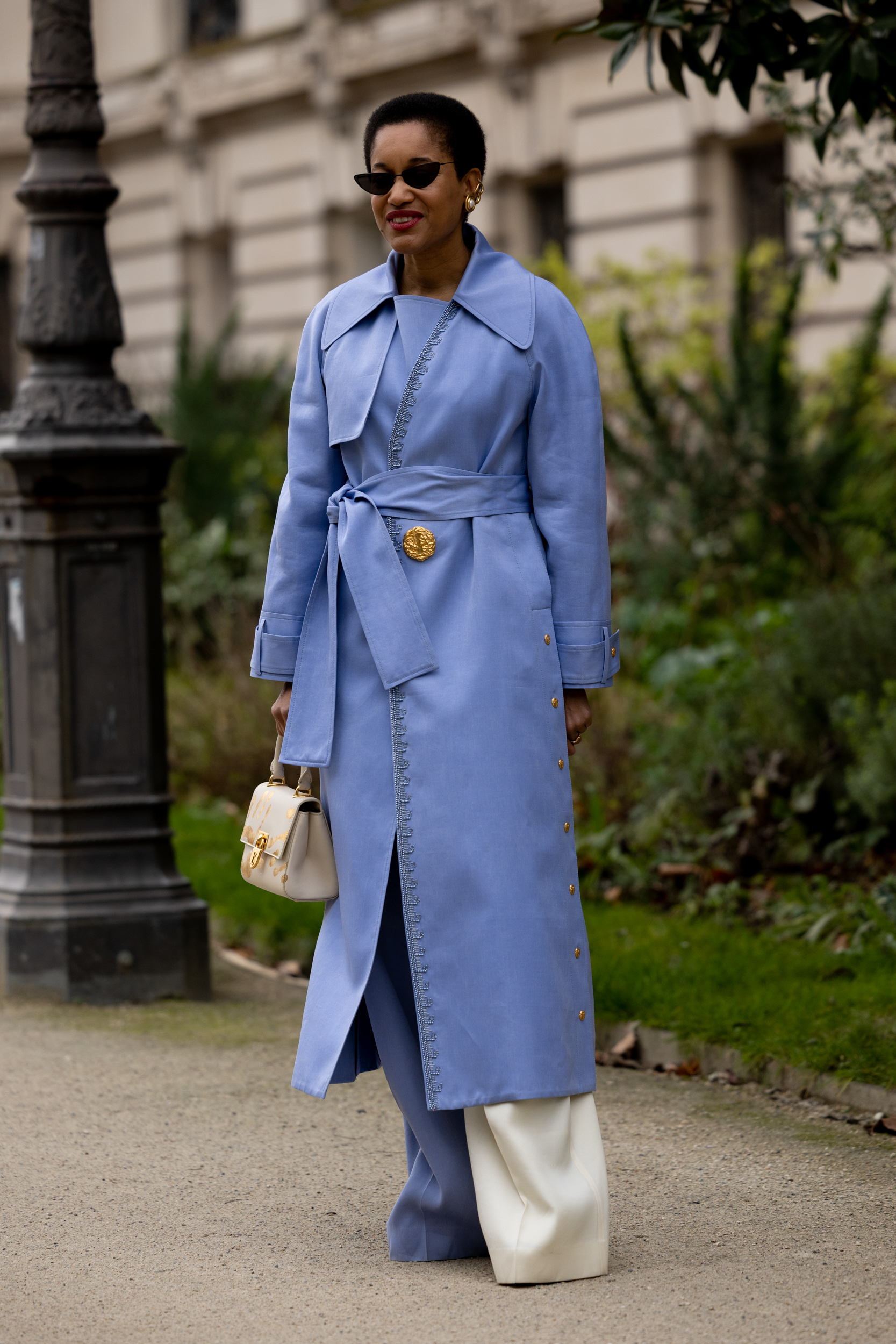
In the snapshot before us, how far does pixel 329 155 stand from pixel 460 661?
16.4 m

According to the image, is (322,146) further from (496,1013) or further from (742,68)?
(496,1013)

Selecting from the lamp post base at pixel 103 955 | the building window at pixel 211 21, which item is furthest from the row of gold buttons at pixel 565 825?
the building window at pixel 211 21

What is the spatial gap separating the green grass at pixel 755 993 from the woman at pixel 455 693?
1341 millimetres

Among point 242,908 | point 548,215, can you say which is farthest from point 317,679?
point 548,215

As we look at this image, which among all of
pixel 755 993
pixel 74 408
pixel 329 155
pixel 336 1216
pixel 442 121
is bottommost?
pixel 336 1216

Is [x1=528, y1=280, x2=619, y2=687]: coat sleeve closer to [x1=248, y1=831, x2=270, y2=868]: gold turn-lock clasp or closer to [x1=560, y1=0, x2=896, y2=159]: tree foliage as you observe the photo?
[x1=248, y1=831, x2=270, y2=868]: gold turn-lock clasp

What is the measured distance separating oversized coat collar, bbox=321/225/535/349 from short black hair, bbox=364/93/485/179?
167 millimetres

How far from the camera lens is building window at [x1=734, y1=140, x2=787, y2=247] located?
14.8 m

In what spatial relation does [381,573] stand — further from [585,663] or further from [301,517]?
[585,663]

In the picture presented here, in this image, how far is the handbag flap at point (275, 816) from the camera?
346 centimetres

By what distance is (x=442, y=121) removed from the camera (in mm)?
3395

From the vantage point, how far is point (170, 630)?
1110 cm

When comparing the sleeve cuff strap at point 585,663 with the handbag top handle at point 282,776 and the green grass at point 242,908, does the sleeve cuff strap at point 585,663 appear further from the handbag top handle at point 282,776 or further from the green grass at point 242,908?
the green grass at point 242,908

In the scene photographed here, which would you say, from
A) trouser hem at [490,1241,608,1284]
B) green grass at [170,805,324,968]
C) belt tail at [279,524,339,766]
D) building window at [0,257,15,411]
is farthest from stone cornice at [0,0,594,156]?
trouser hem at [490,1241,608,1284]
